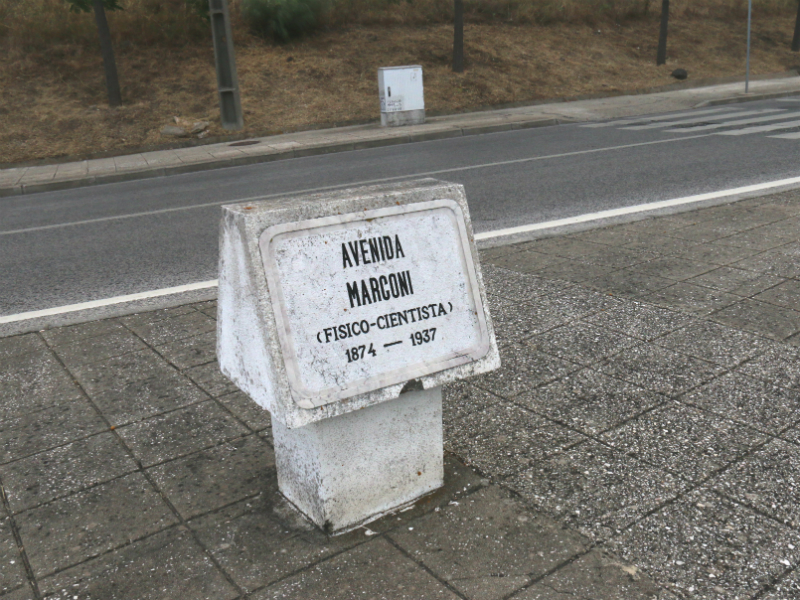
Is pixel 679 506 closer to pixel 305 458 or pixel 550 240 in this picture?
pixel 305 458

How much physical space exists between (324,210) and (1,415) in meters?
2.32

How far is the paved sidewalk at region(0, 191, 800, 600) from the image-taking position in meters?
2.48

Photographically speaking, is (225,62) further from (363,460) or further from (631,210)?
(363,460)

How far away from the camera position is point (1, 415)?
149 inches

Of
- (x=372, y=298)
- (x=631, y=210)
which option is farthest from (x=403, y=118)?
(x=372, y=298)

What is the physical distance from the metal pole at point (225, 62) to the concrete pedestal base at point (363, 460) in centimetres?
1511

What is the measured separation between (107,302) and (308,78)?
14.8 metres

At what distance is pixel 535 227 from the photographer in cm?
707

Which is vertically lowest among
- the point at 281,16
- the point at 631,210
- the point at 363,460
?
the point at 631,210

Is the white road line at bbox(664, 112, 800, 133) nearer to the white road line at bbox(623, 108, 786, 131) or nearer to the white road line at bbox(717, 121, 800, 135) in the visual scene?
the white road line at bbox(717, 121, 800, 135)

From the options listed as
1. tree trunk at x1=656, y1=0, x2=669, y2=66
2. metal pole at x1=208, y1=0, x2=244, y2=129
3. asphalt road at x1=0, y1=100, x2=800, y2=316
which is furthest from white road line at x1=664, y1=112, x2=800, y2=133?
metal pole at x1=208, y1=0, x2=244, y2=129

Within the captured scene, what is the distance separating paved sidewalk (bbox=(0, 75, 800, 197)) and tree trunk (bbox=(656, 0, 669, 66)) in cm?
391

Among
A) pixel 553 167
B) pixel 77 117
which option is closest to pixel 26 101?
pixel 77 117

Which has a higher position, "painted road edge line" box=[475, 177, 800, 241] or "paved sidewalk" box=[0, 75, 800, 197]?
"painted road edge line" box=[475, 177, 800, 241]
